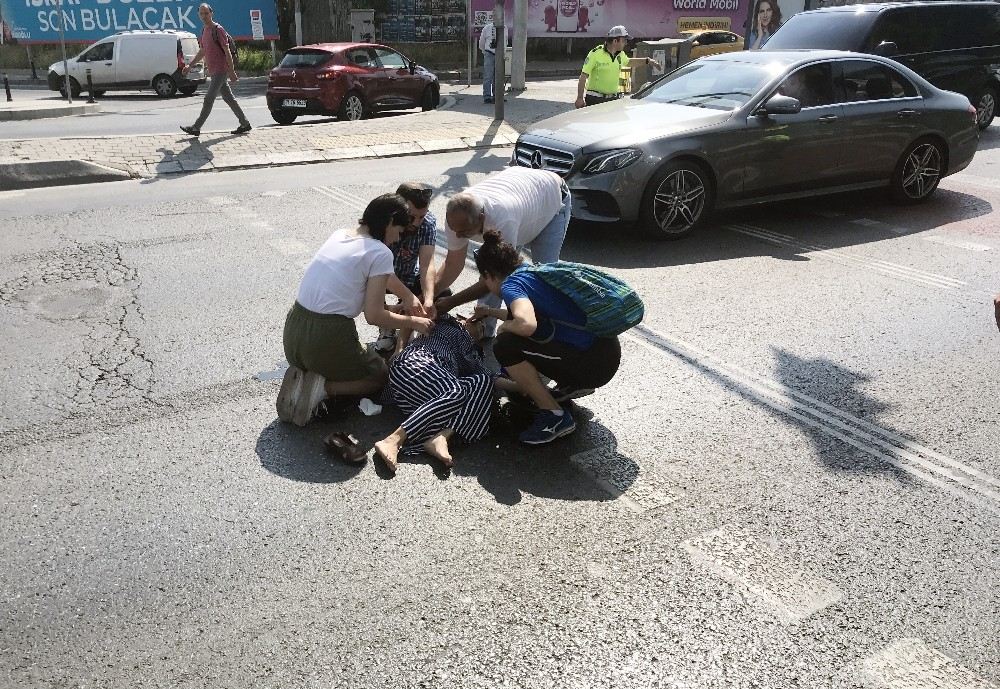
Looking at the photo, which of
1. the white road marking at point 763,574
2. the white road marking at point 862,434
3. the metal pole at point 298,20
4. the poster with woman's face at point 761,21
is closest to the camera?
the white road marking at point 763,574

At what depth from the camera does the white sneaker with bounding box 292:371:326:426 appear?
454cm

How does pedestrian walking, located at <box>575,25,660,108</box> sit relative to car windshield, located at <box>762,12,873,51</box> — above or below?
below

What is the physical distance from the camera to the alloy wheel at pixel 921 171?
30.8 feet

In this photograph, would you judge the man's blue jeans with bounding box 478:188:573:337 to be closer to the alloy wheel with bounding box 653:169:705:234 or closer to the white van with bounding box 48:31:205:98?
the alloy wheel with bounding box 653:169:705:234

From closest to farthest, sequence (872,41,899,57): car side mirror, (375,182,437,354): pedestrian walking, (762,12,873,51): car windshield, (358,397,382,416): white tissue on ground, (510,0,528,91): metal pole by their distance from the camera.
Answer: (358,397,382,416): white tissue on ground → (375,182,437,354): pedestrian walking → (872,41,899,57): car side mirror → (762,12,873,51): car windshield → (510,0,528,91): metal pole

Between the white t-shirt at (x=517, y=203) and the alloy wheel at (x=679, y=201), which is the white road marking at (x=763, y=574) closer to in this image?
the white t-shirt at (x=517, y=203)

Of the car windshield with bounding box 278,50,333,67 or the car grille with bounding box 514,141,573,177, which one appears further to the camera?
the car windshield with bounding box 278,50,333,67

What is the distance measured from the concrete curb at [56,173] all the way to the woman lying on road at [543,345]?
7662mm

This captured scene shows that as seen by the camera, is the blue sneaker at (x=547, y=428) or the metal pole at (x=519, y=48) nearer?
the blue sneaker at (x=547, y=428)

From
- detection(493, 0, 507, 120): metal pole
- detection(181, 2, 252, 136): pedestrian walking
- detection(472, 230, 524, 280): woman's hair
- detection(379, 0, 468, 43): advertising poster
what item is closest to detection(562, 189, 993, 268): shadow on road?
detection(472, 230, 524, 280): woman's hair

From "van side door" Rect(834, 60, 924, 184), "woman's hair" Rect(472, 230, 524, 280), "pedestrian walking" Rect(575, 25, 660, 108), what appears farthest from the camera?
"pedestrian walking" Rect(575, 25, 660, 108)

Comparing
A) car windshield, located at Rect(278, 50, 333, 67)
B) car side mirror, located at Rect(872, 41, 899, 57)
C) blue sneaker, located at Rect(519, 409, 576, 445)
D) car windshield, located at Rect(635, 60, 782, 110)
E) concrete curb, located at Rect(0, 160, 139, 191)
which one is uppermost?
car side mirror, located at Rect(872, 41, 899, 57)

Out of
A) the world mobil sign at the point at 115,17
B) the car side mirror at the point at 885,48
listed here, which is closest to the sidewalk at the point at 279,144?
the car side mirror at the point at 885,48

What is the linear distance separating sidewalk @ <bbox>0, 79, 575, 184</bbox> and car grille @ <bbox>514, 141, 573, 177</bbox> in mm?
4175
